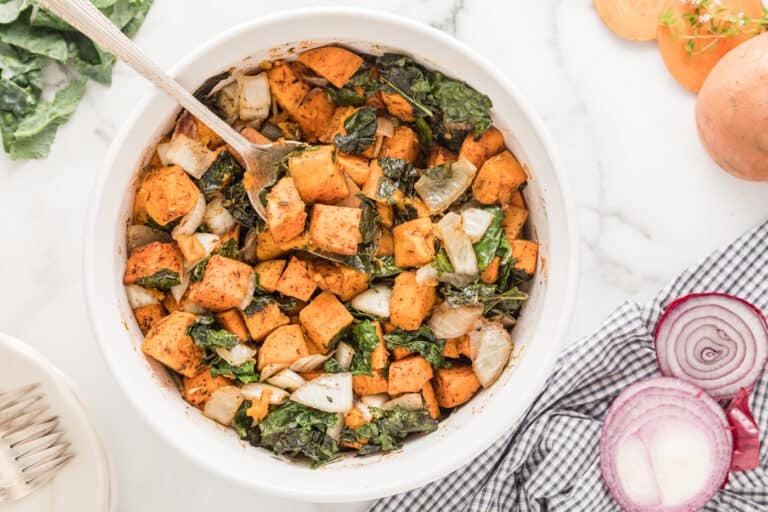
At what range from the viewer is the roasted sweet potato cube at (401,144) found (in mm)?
2109

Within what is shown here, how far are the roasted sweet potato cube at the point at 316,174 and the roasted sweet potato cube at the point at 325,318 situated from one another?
27 cm

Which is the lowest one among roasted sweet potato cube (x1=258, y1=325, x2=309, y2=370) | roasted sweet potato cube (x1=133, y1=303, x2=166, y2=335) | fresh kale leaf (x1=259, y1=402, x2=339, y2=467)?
fresh kale leaf (x1=259, y1=402, x2=339, y2=467)

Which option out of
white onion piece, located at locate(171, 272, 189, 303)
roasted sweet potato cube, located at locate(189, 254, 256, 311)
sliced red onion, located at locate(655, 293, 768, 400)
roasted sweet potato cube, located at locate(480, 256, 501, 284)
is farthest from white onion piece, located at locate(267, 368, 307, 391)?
sliced red onion, located at locate(655, 293, 768, 400)

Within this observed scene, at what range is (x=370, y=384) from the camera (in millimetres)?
2146

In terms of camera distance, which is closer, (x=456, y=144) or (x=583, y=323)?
(x=456, y=144)

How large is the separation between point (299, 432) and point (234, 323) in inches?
12.7

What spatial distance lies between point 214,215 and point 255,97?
32 cm

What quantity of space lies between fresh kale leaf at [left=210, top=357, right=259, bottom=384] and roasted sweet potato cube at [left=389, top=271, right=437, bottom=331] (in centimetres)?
39

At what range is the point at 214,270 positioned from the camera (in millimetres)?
2018

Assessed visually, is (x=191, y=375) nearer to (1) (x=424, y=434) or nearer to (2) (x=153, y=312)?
(2) (x=153, y=312)

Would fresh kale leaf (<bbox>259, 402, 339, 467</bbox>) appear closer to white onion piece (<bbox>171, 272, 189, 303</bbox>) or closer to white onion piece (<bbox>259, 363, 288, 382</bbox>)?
white onion piece (<bbox>259, 363, 288, 382</bbox>)

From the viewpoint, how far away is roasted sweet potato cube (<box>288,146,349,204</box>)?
1.97 metres

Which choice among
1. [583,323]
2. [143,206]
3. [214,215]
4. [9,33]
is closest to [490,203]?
[583,323]

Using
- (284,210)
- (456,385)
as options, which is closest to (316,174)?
(284,210)
